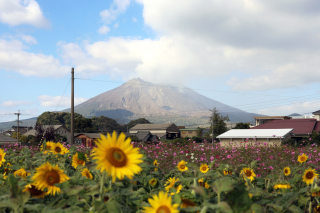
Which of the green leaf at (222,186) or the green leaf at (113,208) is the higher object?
the green leaf at (222,186)

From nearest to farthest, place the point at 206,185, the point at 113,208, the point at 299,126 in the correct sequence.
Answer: the point at 113,208 < the point at 206,185 < the point at 299,126

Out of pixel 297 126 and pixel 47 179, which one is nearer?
pixel 47 179

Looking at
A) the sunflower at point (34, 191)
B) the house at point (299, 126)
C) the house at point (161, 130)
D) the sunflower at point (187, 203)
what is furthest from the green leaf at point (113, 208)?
the house at point (161, 130)

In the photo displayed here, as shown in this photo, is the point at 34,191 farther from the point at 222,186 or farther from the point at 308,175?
the point at 308,175

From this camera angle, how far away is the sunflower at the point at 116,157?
1.08m

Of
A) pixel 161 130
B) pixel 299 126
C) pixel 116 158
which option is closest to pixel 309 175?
pixel 116 158

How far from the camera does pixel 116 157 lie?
3.70ft

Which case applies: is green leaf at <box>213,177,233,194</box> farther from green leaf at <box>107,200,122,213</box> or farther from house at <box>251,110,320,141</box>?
house at <box>251,110,320,141</box>

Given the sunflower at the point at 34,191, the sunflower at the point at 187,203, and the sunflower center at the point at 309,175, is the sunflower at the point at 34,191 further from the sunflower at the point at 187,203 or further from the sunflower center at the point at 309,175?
the sunflower center at the point at 309,175

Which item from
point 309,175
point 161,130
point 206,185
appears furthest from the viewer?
point 161,130

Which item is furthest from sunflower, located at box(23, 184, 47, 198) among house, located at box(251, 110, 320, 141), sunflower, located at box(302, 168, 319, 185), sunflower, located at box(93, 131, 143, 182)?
house, located at box(251, 110, 320, 141)

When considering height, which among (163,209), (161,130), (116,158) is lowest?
(161,130)

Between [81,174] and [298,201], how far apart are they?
4.87 feet

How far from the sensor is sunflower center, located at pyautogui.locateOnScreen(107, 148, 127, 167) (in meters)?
1.12
